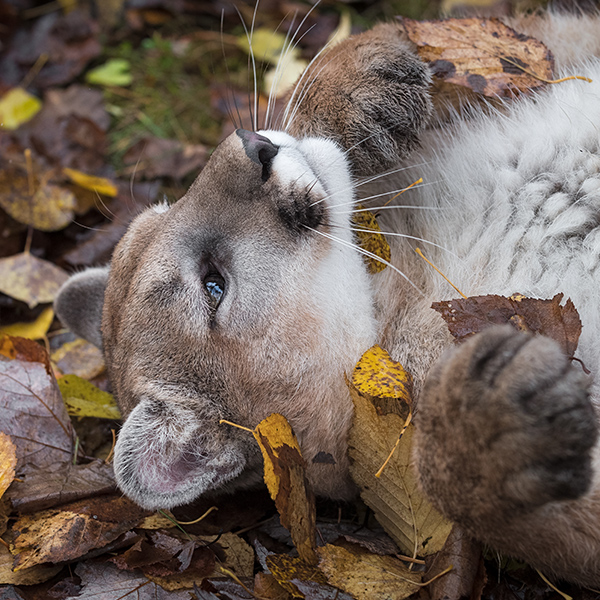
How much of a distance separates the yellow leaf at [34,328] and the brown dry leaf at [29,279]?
0.11 m

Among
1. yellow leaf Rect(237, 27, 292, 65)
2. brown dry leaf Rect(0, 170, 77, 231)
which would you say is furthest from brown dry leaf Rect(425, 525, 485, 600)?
yellow leaf Rect(237, 27, 292, 65)

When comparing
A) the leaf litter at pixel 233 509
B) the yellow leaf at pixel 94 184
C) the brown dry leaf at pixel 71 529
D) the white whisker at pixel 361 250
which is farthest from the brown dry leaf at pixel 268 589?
the yellow leaf at pixel 94 184

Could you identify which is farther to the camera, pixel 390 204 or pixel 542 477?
pixel 390 204

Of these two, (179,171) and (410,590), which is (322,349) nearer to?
(410,590)

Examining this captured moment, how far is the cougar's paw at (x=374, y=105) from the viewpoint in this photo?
3348 millimetres

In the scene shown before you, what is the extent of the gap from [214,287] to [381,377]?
934 millimetres

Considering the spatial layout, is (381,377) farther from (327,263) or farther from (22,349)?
(22,349)

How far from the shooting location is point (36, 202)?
4867 millimetres

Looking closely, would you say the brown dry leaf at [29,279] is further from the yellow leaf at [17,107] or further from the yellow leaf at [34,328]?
the yellow leaf at [17,107]

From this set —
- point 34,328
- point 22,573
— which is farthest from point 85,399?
point 22,573

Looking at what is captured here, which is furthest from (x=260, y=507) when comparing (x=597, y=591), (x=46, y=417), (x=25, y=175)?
(x=25, y=175)

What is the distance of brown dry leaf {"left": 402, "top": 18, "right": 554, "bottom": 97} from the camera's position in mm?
3389

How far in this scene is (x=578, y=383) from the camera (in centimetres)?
208

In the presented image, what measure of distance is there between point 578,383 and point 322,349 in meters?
1.26
